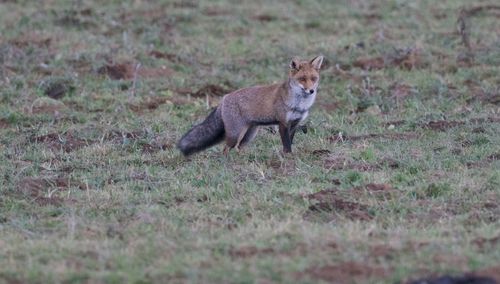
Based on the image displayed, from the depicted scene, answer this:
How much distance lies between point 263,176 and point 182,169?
2.74ft

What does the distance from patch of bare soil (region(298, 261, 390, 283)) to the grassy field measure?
1 cm

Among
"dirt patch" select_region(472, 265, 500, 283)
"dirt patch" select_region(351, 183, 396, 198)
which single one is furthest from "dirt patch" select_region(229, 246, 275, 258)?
"dirt patch" select_region(351, 183, 396, 198)

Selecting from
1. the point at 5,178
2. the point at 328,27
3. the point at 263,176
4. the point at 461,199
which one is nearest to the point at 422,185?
the point at 461,199

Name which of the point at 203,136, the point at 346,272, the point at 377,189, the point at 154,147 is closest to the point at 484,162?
the point at 377,189

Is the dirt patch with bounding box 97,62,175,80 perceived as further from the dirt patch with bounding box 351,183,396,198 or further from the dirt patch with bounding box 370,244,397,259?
the dirt patch with bounding box 370,244,397,259

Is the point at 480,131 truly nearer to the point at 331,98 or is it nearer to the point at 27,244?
the point at 331,98

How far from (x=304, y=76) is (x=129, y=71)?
15.5 ft

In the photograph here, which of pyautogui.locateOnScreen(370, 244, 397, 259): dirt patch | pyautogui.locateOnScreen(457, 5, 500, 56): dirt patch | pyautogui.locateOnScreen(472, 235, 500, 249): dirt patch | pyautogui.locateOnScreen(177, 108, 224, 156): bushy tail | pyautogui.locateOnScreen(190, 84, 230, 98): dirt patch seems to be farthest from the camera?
pyautogui.locateOnScreen(457, 5, 500, 56): dirt patch

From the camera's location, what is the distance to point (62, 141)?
10.8m

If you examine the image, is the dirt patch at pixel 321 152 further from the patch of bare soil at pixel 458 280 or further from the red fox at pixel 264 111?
the patch of bare soil at pixel 458 280

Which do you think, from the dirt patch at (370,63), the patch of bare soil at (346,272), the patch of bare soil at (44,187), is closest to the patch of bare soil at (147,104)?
the dirt patch at (370,63)

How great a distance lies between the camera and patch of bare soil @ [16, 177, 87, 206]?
8281mm

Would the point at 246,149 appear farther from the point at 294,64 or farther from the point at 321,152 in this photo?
the point at 294,64

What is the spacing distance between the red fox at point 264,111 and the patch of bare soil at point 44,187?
4.96 feet
